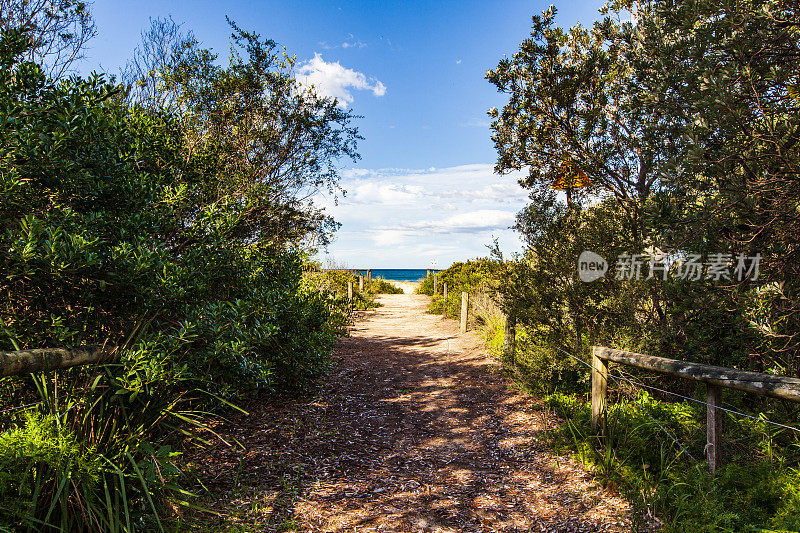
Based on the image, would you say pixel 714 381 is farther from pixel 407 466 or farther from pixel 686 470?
pixel 407 466

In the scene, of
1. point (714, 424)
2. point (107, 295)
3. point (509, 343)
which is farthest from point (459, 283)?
point (107, 295)

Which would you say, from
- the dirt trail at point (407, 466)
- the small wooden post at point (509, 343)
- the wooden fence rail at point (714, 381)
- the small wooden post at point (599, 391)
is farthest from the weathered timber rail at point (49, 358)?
the small wooden post at point (509, 343)

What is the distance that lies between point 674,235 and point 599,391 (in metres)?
1.67

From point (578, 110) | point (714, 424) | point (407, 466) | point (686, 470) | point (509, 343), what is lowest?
point (407, 466)

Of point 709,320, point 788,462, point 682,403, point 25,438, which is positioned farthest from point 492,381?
point 25,438

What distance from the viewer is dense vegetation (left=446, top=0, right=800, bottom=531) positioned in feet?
10.0

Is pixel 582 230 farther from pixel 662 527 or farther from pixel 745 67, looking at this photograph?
pixel 662 527

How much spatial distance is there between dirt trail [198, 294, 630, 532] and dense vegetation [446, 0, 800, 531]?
48 centimetres

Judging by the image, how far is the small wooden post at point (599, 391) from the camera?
13.7 feet

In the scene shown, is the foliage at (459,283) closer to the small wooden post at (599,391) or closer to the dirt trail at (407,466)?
the dirt trail at (407,466)

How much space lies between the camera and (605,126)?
5.41 metres

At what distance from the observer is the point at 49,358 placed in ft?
8.05

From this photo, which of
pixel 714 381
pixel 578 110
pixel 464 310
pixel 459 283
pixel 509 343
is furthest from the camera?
pixel 459 283

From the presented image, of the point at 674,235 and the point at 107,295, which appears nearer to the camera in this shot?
the point at 107,295
